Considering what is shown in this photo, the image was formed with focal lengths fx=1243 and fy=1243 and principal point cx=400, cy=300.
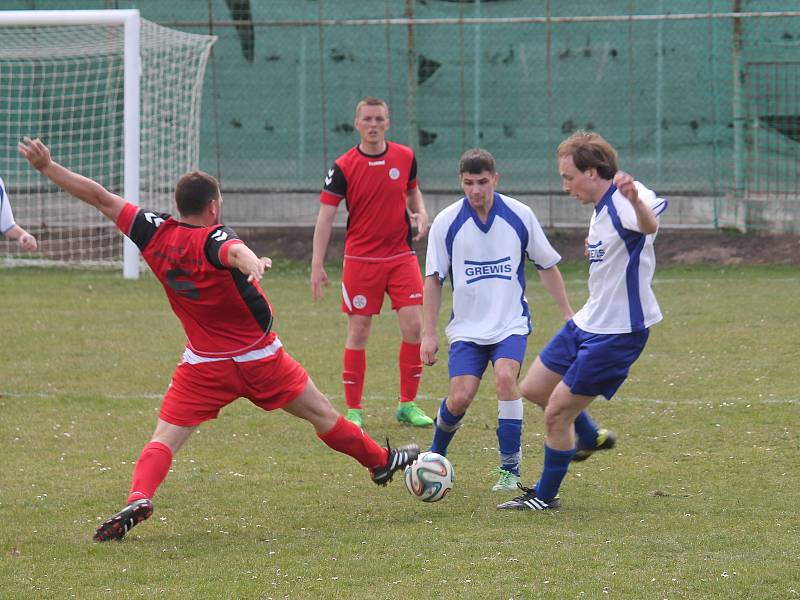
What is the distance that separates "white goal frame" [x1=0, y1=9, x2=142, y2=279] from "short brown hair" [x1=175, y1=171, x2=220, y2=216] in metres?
9.91

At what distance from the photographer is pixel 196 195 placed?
567 centimetres

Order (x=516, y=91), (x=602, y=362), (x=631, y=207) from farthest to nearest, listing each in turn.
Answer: (x=516, y=91), (x=602, y=362), (x=631, y=207)

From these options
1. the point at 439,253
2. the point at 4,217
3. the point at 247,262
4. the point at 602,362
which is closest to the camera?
the point at 247,262

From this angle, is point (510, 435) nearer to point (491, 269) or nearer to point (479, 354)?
point (479, 354)

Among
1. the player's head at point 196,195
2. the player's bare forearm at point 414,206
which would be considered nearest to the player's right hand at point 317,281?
the player's bare forearm at point 414,206

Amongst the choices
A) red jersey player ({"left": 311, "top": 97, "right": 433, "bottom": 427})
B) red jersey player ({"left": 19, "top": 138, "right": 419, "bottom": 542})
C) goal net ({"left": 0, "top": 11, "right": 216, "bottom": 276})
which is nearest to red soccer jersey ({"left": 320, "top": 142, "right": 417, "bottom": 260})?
red jersey player ({"left": 311, "top": 97, "right": 433, "bottom": 427})

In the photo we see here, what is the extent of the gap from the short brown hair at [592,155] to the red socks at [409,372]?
2859 millimetres

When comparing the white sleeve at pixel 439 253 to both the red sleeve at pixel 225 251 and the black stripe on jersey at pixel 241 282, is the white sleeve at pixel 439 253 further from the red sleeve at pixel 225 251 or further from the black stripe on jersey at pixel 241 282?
the red sleeve at pixel 225 251

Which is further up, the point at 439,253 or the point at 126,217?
the point at 126,217

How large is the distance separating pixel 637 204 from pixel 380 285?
3446 millimetres

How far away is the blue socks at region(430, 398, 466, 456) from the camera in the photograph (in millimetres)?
6809

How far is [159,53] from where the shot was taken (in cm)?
Result: 1723

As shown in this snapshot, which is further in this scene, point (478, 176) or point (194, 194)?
point (478, 176)

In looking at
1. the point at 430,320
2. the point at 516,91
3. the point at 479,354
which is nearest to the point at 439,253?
the point at 430,320
